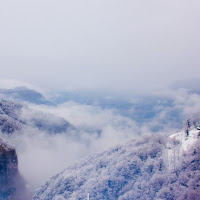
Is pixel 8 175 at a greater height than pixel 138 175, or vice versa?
pixel 138 175

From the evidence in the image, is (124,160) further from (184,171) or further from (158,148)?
(184,171)

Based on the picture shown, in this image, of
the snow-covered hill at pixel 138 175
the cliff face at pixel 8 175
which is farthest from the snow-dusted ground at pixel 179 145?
the cliff face at pixel 8 175

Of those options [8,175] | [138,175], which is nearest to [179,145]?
[138,175]

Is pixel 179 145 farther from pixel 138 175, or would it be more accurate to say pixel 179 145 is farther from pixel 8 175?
pixel 8 175

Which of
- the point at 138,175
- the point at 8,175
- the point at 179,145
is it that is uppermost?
the point at 179,145

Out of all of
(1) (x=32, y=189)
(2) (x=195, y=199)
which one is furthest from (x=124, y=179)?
(1) (x=32, y=189)

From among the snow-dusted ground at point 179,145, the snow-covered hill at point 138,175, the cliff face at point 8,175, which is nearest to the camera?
the snow-covered hill at point 138,175

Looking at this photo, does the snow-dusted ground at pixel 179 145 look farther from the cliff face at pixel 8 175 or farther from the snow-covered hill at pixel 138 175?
the cliff face at pixel 8 175
